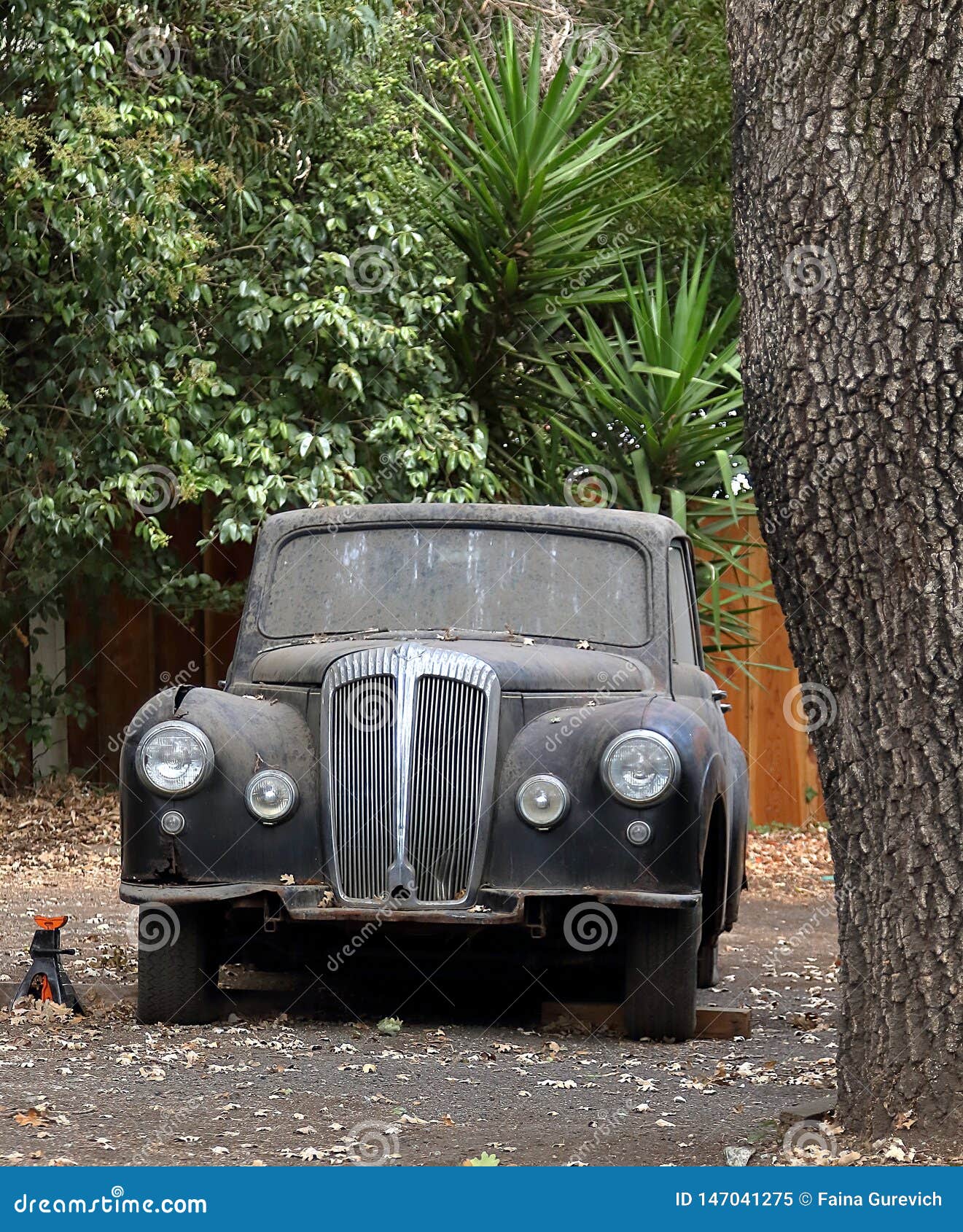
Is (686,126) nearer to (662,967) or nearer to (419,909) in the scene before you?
(662,967)

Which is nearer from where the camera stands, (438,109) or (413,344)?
(413,344)

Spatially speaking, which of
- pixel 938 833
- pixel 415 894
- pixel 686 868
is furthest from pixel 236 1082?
pixel 938 833

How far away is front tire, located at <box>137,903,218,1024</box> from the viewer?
5.12m

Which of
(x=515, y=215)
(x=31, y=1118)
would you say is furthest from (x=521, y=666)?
(x=515, y=215)

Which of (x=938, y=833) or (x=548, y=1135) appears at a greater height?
(x=938, y=833)

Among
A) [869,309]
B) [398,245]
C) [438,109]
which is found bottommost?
[869,309]

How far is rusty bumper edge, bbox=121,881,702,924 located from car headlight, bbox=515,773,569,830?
22 cm

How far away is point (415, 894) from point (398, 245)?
17.8 feet

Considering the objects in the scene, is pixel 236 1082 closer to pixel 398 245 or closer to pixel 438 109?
pixel 398 245

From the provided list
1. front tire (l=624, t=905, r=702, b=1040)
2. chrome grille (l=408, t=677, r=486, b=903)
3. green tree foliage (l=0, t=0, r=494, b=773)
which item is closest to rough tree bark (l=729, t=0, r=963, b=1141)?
front tire (l=624, t=905, r=702, b=1040)

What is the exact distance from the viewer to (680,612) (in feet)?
20.0

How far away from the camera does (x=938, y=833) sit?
11.6 feet

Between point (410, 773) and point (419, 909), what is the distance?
419 millimetres

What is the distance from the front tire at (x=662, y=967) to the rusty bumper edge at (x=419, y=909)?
156 millimetres
